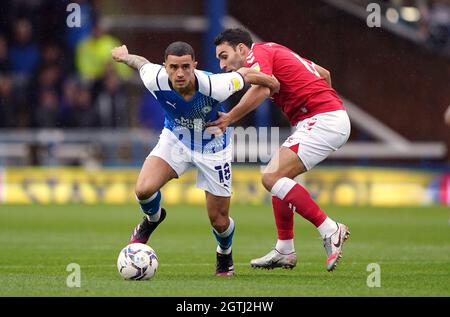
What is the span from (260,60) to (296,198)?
1219 mm

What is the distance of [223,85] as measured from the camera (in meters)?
8.94

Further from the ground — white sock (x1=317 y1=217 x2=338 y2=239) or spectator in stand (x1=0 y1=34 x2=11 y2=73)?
spectator in stand (x1=0 y1=34 x2=11 y2=73)

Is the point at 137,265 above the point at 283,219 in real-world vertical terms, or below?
below

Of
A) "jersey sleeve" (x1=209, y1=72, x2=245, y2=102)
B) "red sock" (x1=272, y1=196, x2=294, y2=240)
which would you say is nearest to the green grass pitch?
"red sock" (x1=272, y1=196, x2=294, y2=240)

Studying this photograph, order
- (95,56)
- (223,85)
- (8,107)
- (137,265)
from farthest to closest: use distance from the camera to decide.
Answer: (95,56)
(8,107)
(223,85)
(137,265)

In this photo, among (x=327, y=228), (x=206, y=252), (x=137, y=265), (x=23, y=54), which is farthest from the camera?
(x=23, y=54)

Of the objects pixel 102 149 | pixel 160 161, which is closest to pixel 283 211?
pixel 160 161

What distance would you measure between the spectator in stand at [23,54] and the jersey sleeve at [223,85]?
532 inches

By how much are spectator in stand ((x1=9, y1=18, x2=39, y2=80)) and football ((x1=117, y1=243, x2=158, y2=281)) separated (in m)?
13.8

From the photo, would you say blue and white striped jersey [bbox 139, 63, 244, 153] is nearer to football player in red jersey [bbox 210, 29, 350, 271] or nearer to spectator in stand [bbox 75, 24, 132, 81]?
football player in red jersey [bbox 210, 29, 350, 271]

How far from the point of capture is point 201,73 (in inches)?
355

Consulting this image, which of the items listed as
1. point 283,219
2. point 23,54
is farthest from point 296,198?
point 23,54

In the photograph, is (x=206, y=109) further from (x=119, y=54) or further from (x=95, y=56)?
(x=95, y=56)

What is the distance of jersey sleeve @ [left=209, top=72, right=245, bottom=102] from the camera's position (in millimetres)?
8938
